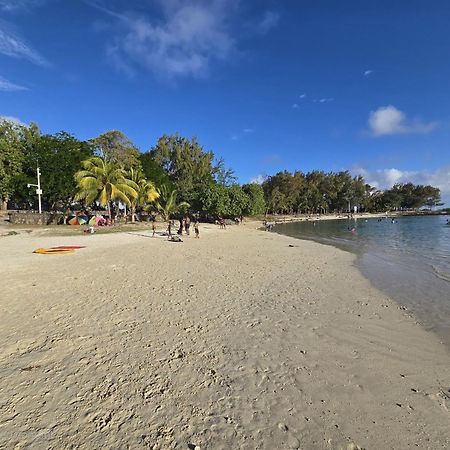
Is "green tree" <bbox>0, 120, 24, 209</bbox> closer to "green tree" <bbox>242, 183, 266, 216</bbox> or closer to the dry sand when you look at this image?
the dry sand

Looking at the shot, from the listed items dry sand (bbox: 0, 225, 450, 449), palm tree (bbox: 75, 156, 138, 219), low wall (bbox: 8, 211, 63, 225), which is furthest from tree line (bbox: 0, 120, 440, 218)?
dry sand (bbox: 0, 225, 450, 449)

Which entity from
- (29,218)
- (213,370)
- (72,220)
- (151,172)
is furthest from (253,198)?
(213,370)

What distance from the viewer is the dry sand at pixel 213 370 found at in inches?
127

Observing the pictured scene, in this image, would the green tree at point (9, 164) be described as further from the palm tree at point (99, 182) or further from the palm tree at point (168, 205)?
the palm tree at point (168, 205)

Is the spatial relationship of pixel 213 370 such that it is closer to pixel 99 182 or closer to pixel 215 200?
pixel 99 182

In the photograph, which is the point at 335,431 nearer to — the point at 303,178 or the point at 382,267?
the point at 382,267

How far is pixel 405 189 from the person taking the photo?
461 ft

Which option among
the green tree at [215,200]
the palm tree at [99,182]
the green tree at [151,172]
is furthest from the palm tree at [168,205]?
the palm tree at [99,182]

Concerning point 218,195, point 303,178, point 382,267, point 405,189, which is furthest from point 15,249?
point 405,189

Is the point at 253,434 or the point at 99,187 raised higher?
the point at 99,187

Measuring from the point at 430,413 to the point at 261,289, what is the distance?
559 centimetres

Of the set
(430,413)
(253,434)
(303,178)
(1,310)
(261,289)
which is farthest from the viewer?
(303,178)

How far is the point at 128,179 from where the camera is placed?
39719 millimetres

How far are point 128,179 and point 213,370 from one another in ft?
127
